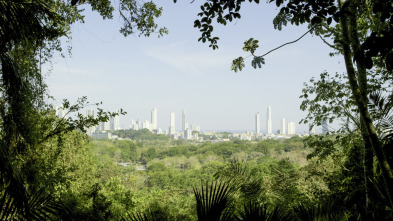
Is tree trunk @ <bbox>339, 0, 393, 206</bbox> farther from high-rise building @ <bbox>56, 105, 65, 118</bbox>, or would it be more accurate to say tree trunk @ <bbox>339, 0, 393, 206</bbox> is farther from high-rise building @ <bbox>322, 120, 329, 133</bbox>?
high-rise building @ <bbox>56, 105, 65, 118</bbox>

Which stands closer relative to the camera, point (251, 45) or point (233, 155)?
point (251, 45)

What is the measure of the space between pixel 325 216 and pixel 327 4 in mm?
1326

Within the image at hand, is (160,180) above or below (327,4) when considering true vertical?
below

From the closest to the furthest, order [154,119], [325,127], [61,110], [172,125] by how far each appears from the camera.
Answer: [325,127]
[61,110]
[154,119]
[172,125]

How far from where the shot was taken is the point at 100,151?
37.0 metres

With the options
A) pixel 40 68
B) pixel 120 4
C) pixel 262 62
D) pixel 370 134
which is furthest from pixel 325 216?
pixel 40 68

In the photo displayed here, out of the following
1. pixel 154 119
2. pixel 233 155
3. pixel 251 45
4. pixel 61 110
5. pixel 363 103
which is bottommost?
pixel 233 155

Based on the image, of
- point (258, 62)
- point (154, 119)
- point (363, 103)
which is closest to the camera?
point (363, 103)

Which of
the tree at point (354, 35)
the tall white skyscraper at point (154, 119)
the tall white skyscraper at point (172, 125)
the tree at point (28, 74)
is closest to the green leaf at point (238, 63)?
the tree at point (354, 35)

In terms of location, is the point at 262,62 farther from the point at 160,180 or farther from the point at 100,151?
the point at 100,151

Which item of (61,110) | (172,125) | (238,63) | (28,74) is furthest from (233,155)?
(172,125)

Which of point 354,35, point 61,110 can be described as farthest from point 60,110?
point 354,35

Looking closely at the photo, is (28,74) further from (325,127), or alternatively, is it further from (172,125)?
(172,125)

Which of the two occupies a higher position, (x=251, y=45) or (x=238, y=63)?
(x=251, y=45)
